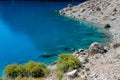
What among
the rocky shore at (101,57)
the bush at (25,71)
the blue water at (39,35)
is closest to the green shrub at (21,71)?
the bush at (25,71)

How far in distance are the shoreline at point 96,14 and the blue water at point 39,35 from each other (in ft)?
7.66

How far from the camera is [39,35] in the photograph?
6347 cm

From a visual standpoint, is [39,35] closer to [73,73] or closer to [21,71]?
[21,71]

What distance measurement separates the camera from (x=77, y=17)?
7769cm

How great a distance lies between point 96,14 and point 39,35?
60.2ft

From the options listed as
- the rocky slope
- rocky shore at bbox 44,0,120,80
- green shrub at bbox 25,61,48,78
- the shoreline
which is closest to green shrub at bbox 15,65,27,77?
green shrub at bbox 25,61,48,78

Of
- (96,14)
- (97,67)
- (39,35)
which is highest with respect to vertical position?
(96,14)

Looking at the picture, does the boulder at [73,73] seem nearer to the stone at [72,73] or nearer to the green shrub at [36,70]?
the stone at [72,73]

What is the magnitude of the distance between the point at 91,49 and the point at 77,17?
1564 inches

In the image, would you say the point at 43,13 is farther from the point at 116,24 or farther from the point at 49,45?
the point at 49,45

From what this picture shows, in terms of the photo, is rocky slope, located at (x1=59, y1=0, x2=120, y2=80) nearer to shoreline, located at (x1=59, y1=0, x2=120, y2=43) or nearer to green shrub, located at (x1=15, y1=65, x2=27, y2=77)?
shoreline, located at (x1=59, y1=0, x2=120, y2=43)

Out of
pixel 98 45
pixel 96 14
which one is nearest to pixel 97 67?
pixel 98 45

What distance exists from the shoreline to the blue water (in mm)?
2336

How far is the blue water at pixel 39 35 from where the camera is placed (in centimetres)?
4794
